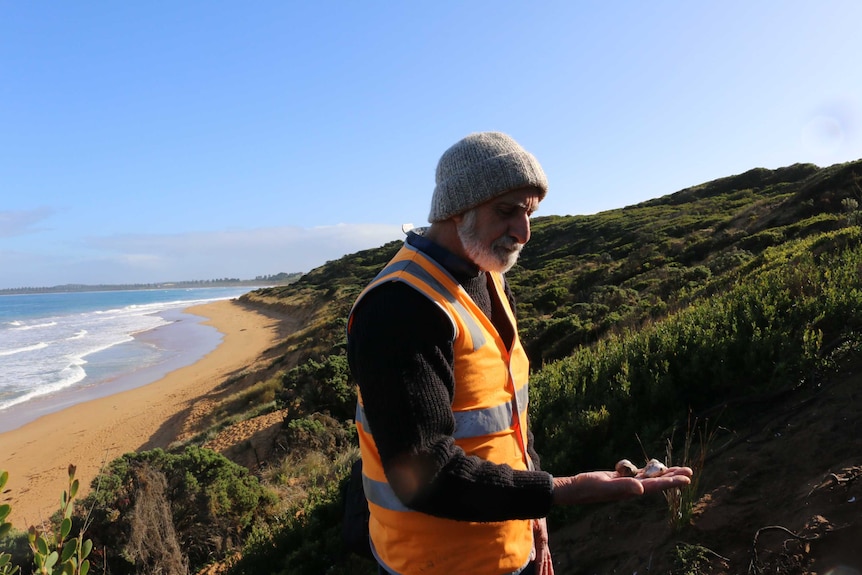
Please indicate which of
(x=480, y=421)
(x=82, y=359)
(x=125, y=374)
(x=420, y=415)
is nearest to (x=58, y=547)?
(x=420, y=415)

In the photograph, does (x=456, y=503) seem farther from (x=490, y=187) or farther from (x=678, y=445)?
(x=678, y=445)

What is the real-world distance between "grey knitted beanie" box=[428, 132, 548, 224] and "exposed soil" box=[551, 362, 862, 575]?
174 cm

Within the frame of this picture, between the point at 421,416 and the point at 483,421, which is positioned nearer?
the point at 421,416

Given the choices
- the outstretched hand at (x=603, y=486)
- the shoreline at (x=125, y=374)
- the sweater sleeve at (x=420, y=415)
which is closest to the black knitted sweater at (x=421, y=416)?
the sweater sleeve at (x=420, y=415)

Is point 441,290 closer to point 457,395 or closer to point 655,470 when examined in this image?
point 457,395

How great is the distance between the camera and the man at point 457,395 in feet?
4.16

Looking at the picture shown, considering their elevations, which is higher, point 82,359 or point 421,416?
point 421,416

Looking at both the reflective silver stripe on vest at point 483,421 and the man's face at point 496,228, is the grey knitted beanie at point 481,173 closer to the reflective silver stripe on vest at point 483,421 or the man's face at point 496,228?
the man's face at point 496,228

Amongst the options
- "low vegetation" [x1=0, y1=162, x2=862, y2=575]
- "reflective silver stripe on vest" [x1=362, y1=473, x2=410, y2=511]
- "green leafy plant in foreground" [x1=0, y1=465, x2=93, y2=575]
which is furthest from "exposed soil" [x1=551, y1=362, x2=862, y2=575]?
"green leafy plant in foreground" [x1=0, y1=465, x2=93, y2=575]

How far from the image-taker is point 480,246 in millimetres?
1616

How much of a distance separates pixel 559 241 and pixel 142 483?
29.4 metres

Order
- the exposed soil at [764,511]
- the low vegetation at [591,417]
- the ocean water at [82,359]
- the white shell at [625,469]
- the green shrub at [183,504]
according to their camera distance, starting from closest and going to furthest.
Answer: the white shell at [625,469] → the exposed soil at [764,511] → the low vegetation at [591,417] → the green shrub at [183,504] → the ocean water at [82,359]

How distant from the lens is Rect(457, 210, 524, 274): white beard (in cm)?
161

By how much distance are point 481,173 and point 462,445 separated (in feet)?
2.52
